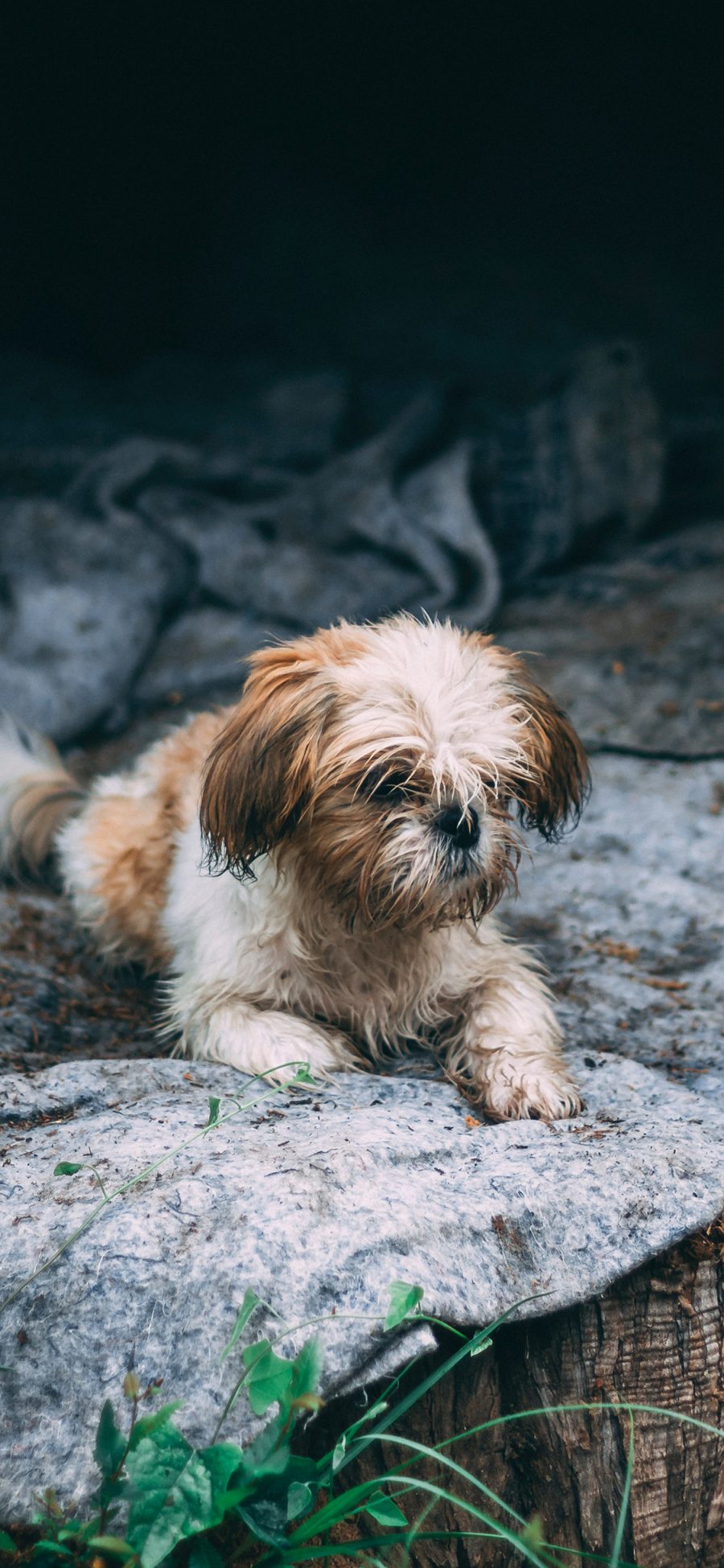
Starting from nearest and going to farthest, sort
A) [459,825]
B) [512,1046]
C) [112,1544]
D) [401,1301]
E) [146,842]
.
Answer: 1. [112,1544]
2. [401,1301]
3. [459,825]
4. [512,1046]
5. [146,842]

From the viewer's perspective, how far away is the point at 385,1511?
1832 mm

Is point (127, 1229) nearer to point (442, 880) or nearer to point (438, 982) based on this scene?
point (442, 880)

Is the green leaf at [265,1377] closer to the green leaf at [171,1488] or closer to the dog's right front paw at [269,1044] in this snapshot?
the green leaf at [171,1488]

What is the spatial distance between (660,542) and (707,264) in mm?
1914

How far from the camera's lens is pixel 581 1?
655 centimetres

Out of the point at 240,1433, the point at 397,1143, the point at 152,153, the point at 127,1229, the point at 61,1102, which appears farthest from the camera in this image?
the point at 152,153

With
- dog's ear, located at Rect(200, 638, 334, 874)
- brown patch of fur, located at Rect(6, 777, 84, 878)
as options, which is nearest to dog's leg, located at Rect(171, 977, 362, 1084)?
dog's ear, located at Rect(200, 638, 334, 874)

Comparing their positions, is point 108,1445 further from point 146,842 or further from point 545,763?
point 146,842

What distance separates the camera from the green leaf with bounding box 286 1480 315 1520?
5.91 ft

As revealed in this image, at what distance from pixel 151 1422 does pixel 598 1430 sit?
83 centimetres

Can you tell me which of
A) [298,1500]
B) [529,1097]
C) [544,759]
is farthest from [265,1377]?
[544,759]

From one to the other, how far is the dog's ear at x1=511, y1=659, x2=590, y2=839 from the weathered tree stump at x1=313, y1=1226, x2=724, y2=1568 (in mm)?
1262

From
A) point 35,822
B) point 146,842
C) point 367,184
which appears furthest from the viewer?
point 367,184

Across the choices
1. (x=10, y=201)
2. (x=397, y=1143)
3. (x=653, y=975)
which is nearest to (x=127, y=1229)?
(x=397, y=1143)
